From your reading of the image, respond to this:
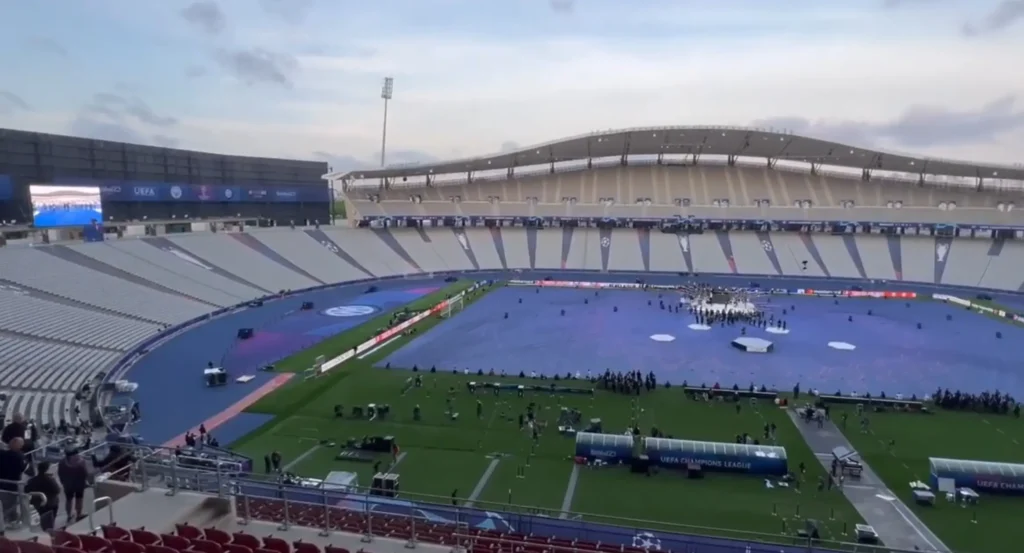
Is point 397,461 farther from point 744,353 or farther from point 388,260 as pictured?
point 388,260

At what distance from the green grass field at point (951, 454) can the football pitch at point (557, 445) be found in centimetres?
7

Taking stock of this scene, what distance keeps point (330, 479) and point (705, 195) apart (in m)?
64.1

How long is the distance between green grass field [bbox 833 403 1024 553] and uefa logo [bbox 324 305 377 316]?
3119cm

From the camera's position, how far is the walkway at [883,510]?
14430mm

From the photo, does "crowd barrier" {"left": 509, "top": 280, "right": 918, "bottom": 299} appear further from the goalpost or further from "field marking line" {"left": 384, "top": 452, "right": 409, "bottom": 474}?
"field marking line" {"left": 384, "top": 452, "right": 409, "bottom": 474}

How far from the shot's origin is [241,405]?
960 inches

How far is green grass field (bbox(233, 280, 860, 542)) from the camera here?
15.9 m

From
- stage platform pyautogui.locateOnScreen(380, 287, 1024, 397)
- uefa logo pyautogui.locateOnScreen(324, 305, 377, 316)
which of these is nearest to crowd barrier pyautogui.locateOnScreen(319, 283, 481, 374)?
stage platform pyautogui.locateOnScreen(380, 287, 1024, 397)

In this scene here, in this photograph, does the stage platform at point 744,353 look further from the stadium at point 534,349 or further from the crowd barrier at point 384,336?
the crowd barrier at point 384,336

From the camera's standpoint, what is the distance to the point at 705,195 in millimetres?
72312

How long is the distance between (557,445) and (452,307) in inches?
1043

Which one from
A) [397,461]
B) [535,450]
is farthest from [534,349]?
[397,461]

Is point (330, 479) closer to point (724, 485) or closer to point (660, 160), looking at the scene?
point (724, 485)

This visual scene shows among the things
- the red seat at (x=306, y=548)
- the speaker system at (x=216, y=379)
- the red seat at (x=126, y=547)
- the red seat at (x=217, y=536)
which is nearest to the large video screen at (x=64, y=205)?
the speaker system at (x=216, y=379)
